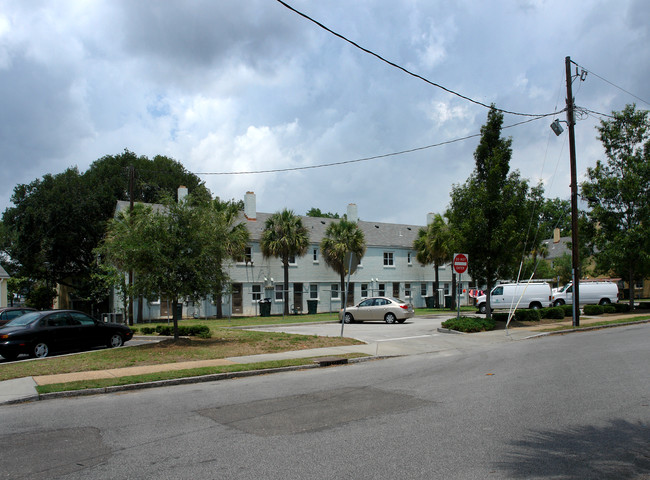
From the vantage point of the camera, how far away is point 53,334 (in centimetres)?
1474

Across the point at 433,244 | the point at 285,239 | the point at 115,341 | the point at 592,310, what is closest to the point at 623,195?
the point at 592,310

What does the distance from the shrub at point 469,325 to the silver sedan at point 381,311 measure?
4.50m

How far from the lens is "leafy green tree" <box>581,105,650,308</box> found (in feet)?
96.3

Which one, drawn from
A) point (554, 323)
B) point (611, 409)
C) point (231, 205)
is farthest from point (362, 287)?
point (611, 409)

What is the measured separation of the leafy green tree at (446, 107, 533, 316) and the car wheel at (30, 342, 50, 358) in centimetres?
1575

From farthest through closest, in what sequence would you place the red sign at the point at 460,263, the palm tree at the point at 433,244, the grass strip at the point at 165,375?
the palm tree at the point at 433,244 → the red sign at the point at 460,263 → the grass strip at the point at 165,375

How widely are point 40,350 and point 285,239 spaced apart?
75.2 feet

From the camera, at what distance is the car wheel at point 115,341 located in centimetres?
1659

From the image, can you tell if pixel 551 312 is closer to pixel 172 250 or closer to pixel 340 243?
pixel 340 243

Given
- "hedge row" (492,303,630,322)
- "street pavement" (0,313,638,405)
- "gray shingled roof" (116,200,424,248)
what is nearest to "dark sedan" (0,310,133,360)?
"street pavement" (0,313,638,405)

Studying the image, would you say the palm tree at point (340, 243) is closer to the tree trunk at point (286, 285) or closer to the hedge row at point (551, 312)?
the tree trunk at point (286, 285)

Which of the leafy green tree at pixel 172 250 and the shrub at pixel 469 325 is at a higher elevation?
the leafy green tree at pixel 172 250

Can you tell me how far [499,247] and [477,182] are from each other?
3.05 m

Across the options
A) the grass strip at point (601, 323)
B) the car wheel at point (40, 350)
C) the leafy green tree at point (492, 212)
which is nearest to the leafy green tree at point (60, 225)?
the leafy green tree at point (492, 212)
